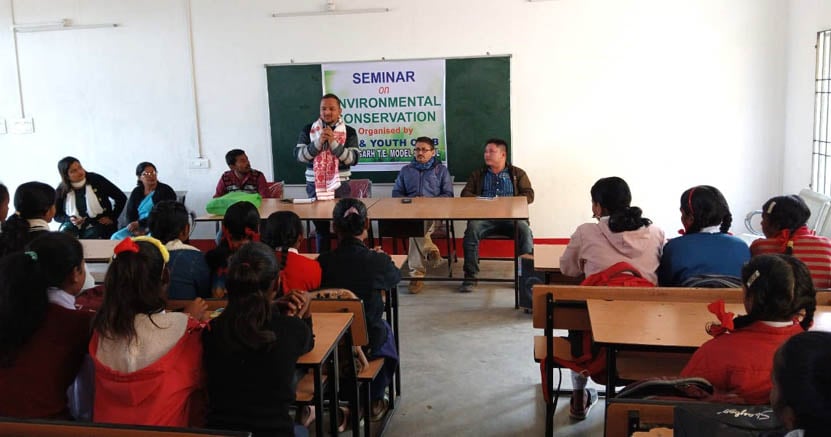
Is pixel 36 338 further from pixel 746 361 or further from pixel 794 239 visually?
pixel 794 239

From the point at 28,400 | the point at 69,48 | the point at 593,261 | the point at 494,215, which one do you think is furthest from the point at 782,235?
the point at 69,48

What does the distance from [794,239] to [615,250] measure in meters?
0.73

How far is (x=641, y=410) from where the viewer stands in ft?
5.49

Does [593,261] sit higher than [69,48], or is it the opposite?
[69,48]

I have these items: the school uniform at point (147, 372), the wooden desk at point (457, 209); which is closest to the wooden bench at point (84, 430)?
the school uniform at point (147, 372)

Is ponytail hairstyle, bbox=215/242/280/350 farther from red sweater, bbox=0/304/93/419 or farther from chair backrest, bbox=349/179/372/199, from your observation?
chair backrest, bbox=349/179/372/199

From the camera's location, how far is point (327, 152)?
5527mm

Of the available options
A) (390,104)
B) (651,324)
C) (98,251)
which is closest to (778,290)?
(651,324)

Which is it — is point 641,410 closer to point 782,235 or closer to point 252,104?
point 782,235

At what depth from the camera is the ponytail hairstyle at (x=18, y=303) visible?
6.37 ft

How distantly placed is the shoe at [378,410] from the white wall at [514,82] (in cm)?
355

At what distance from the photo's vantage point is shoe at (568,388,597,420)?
3230 millimetres

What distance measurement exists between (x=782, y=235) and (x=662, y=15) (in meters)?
3.53

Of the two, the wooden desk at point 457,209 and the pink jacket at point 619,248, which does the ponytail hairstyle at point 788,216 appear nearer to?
the pink jacket at point 619,248
